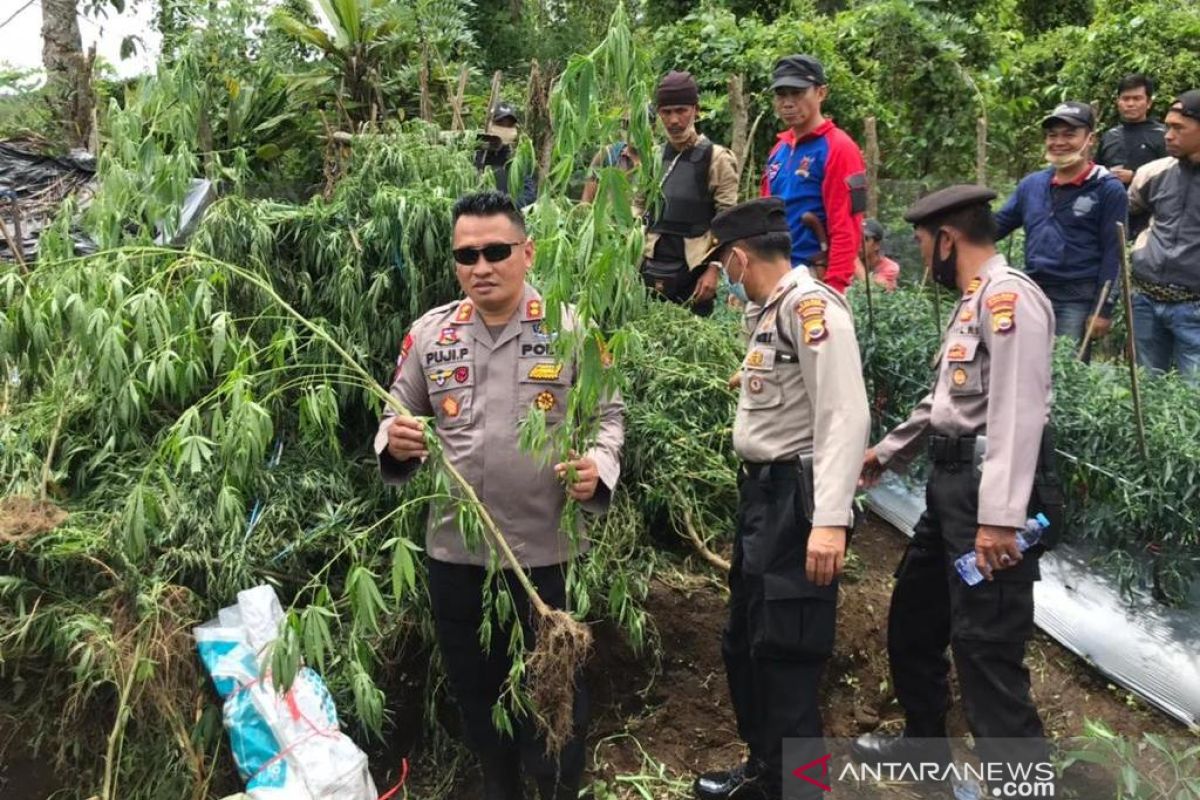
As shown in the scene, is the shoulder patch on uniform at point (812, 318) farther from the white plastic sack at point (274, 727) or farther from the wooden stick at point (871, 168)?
the wooden stick at point (871, 168)

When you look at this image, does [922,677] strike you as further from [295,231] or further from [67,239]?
[67,239]

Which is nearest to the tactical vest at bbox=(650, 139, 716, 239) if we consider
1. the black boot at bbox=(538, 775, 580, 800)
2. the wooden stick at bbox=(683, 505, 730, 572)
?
the wooden stick at bbox=(683, 505, 730, 572)

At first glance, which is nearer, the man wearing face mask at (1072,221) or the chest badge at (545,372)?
the chest badge at (545,372)

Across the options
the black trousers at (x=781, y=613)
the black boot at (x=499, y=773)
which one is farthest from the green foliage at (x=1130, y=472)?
the black boot at (x=499, y=773)

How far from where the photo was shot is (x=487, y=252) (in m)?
2.62

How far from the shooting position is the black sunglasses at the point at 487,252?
2609 mm

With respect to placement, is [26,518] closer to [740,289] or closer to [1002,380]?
[740,289]

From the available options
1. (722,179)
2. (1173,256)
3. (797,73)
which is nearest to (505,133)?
(722,179)

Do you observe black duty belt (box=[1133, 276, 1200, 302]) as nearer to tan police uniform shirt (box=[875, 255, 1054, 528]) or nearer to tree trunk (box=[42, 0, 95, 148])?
tan police uniform shirt (box=[875, 255, 1054, 528])

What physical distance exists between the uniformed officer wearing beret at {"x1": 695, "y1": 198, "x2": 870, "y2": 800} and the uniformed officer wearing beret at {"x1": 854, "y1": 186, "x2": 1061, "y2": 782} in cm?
32

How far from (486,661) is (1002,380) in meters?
1.55

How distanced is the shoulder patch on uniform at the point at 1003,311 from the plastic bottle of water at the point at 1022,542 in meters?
0.48

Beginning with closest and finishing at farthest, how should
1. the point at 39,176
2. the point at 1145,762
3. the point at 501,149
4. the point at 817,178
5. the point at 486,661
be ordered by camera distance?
the point at 486,661 → the point at 1145,762 → the point at 817,178 → the point at 501,149 → the point at 39,176

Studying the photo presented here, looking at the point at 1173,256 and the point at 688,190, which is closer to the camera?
the point at 1173,256
